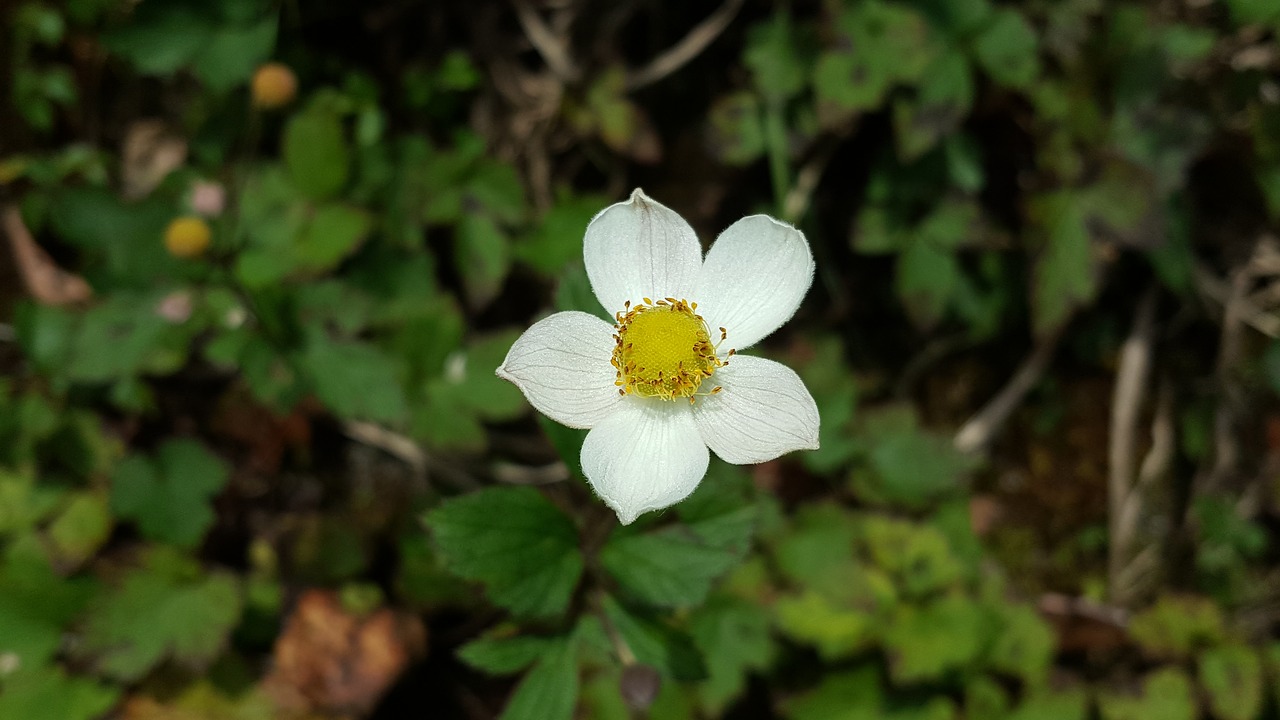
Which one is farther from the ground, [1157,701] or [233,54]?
[233,54]

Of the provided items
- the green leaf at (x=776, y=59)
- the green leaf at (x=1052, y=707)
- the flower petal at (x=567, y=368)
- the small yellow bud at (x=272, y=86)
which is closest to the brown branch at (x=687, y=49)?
the green leaf at (x=776, y=59)

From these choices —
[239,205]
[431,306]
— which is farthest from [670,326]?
[239,205]

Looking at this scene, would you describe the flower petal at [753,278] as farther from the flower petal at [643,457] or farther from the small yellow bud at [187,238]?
the small yellow bud at [187,238]

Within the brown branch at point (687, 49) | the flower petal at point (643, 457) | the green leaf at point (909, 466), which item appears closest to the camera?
the flower petal at point (643, 457)

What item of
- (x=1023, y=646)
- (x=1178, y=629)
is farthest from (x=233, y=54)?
(x=1178, y=629)

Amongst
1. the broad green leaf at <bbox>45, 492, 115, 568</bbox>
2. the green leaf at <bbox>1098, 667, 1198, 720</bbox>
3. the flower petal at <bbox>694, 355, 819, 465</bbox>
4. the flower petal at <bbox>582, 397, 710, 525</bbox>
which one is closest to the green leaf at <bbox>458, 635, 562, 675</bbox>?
the flower petal at <bbox>582, 397, 710, 525</bbox>

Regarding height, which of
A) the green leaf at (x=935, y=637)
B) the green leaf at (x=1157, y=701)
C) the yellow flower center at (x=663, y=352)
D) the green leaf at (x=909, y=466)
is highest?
the yellow flower center at (x=663, y=352)

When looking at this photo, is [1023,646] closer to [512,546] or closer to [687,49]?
[512,546]

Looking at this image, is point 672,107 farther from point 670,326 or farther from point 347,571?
point 347,571
